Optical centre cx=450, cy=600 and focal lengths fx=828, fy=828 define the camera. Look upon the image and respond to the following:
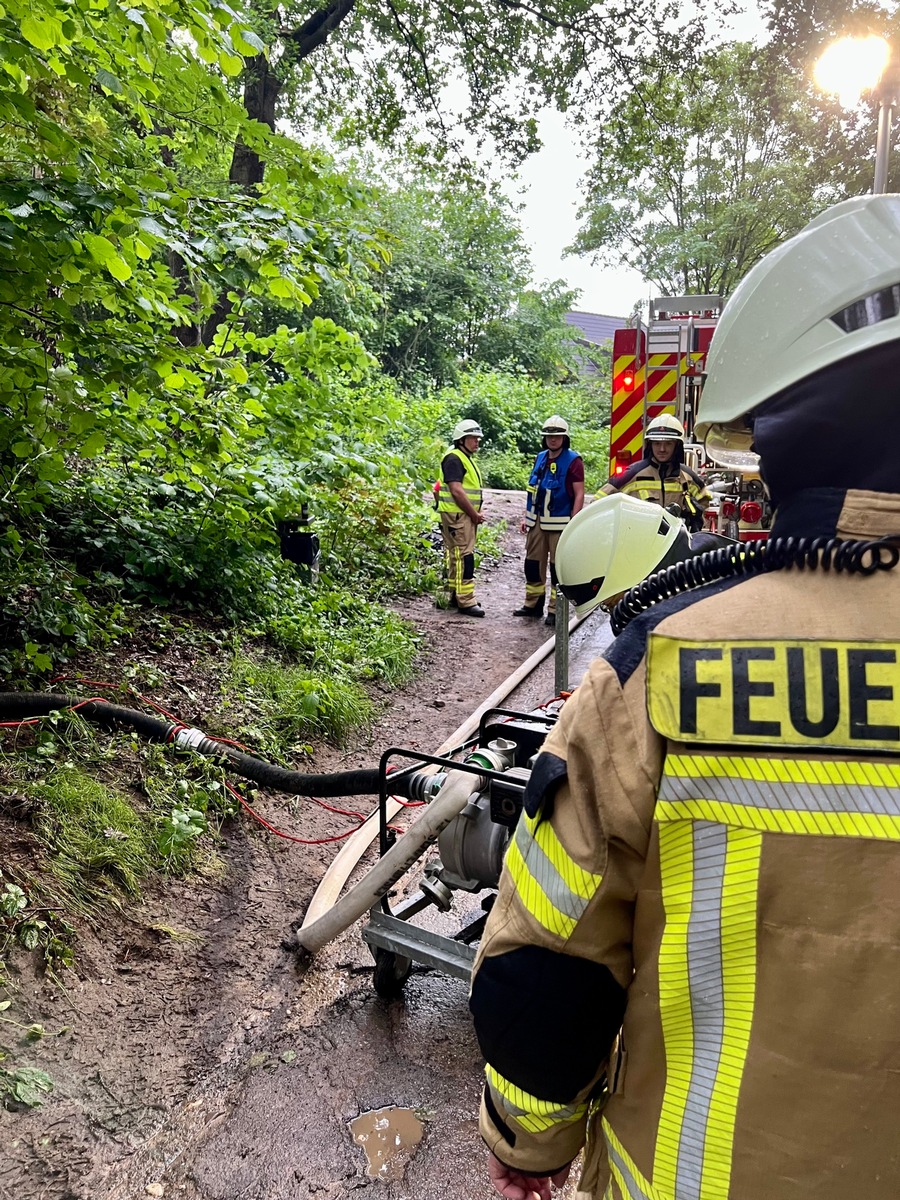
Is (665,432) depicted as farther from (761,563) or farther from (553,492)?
(761,563)

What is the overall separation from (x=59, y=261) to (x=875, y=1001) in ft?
11.7

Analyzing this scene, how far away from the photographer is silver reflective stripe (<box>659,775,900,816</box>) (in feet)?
2.73

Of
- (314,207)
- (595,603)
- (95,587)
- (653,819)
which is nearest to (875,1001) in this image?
(653,819)

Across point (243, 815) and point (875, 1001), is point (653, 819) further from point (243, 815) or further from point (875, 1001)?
point (243, 815)

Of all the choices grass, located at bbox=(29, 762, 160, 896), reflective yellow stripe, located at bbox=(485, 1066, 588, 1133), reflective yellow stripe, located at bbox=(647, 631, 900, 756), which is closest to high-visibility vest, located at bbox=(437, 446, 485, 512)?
grass, located at bbox=(29, 762, 160, 896)

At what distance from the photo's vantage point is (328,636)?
6.56m

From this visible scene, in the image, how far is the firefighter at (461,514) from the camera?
8.89m

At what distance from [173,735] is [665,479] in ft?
15.5

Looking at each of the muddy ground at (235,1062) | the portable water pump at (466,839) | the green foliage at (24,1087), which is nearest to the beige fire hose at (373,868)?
the portable water pump at (466,839)

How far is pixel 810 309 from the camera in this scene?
3.31 feet

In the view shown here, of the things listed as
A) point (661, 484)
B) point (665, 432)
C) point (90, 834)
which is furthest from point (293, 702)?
point (665, 432)

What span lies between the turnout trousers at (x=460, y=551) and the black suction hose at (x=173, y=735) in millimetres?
4700

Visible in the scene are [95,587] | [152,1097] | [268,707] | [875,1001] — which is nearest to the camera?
[875,1001]

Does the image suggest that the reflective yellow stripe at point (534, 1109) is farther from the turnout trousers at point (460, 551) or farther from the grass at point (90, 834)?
the turnout trousers at point (460, 551)
